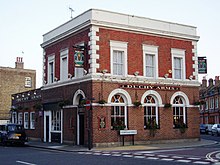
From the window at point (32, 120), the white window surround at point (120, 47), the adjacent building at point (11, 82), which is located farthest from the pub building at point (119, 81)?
the adjacent building at point (11, 82)

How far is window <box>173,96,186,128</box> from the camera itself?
27766 mm

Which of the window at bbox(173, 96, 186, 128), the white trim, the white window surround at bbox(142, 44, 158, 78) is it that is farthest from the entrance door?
the window at bbox(173, 96, 186, 128)

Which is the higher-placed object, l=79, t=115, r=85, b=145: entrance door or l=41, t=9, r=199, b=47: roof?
l=41, t=9, r=199, b=47: roof

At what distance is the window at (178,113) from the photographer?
2777 centimetres

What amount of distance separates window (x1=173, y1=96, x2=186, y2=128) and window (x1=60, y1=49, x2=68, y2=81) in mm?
8822

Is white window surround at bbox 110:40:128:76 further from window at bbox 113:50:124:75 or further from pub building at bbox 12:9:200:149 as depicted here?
window at bbox 113:50:124:75

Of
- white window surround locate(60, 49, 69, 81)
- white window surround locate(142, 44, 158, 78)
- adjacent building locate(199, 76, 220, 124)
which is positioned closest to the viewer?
white window surround locate(142, 44, 158, 78)

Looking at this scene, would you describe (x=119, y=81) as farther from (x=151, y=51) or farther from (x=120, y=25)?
(x=120, y=25)

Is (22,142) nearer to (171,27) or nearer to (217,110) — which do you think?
(171,27)

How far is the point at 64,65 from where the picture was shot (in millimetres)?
27953

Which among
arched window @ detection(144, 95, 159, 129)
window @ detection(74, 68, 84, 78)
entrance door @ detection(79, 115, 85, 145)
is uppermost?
window @ detection(74, 68, 84, 78)

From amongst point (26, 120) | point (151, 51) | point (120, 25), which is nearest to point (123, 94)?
point (151, 51)

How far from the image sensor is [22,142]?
27.3 m

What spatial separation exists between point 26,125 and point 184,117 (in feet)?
51.5
